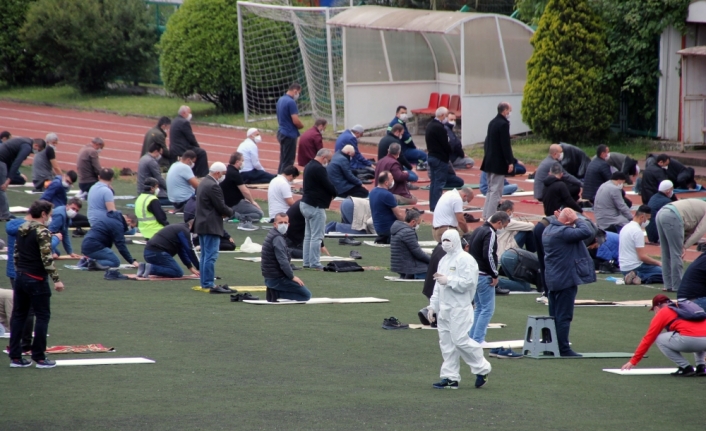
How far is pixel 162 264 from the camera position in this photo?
1530 centimetres

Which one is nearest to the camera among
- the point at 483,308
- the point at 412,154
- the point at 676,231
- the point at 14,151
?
the point at 483,308

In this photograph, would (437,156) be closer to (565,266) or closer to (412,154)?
(412,154)

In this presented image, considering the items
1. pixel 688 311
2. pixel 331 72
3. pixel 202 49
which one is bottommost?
pixel 688 311

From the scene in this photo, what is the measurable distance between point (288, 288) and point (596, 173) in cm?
850

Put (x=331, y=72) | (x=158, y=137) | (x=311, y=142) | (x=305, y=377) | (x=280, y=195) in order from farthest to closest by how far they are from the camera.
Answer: (x=331, y=72) < (x=311, y=142) < (x=158, y=137) < (x=280, y=195) < (x=305, y=377)

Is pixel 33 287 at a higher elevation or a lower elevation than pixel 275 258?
higher

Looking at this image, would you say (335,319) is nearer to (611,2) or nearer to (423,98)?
(611,2)

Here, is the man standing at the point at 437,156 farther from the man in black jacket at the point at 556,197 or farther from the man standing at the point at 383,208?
the man in black jacket at the point at 556,197

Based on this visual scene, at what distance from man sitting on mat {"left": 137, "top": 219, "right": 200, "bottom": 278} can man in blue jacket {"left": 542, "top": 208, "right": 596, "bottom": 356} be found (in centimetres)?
584

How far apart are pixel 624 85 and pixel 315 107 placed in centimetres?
997

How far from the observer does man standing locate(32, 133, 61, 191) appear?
21656 mm

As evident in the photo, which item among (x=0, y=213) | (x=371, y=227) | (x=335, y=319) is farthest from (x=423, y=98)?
(x=335, y=319)

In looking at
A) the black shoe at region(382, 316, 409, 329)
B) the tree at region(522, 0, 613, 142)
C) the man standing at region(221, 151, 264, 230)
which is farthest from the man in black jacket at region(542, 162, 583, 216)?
the tree at region(522, 0, 613, 142)

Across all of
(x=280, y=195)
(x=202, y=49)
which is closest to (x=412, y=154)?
(x=280, y=195)
